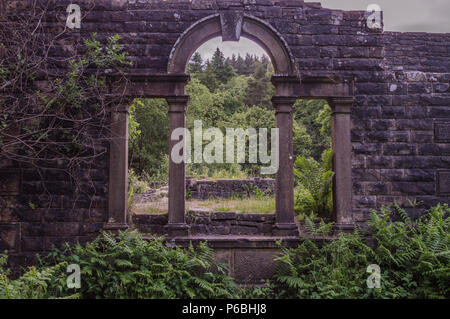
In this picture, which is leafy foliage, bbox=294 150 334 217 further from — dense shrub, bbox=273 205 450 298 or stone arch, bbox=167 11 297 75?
stone arch, bbox=167 11 297 75

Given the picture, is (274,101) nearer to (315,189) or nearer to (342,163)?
(342,163)

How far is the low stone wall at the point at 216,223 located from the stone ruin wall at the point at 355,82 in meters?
0.87

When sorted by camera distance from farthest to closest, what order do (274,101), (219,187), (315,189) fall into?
(219,187) → (315,189) → (274,101)

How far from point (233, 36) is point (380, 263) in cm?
451

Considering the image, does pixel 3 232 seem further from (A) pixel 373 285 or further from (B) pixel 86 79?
(A) pixel 373 285

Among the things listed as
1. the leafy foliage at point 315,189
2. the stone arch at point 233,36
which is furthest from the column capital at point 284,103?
the leafy foliage at point 315,189

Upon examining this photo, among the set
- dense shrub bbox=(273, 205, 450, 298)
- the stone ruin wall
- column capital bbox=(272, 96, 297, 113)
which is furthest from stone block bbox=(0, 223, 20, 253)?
column capital bbox=(272, 96, 297, 113)

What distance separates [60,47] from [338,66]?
5026mm

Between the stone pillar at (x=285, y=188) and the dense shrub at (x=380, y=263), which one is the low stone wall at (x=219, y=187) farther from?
the dense shrub at (x=380, y=263)

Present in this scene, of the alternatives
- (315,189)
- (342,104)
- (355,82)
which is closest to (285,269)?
(315,189)

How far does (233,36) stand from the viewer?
5891mm

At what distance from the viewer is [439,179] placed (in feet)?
19.2

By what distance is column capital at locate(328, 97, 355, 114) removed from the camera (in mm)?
5852

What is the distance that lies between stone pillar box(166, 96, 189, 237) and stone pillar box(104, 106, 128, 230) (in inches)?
31.3
